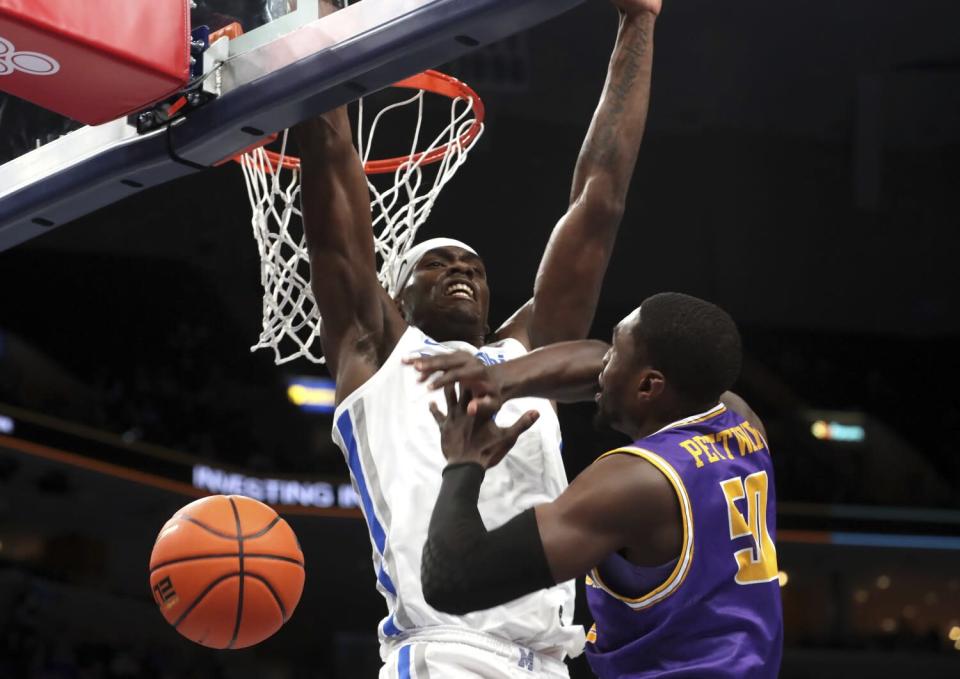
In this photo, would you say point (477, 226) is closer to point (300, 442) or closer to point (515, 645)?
point (300, 442)

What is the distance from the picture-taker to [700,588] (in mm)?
2182

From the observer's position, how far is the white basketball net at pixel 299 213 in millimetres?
3631

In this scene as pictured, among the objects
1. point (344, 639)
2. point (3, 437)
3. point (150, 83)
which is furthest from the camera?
point (344, 639)

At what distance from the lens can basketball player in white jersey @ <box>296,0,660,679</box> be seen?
2.75m

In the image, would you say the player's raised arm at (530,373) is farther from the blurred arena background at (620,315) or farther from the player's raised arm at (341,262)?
the blurred arena background at (620,315)

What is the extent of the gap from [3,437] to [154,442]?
65.3 inches

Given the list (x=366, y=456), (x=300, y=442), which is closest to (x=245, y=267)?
(x=300, y=442)

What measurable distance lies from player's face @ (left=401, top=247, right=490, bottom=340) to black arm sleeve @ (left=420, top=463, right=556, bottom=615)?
116cm

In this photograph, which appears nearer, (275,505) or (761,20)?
(761,20)

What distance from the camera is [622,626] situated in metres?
2.26

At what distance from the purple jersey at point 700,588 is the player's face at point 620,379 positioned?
0.11 m

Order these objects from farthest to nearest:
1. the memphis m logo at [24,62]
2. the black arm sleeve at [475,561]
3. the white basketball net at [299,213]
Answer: the white basketball net at [299,213]
the memphis m logo at [24,62]
the black arm sleeve at [475,561]

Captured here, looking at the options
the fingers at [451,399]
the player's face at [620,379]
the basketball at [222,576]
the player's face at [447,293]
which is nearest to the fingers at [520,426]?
the fingers at [451,399]

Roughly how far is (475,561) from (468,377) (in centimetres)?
32
